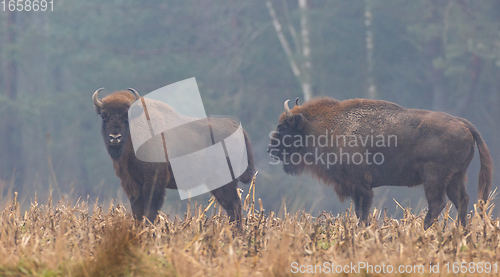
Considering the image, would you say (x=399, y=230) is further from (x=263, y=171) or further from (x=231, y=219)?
(x=263, y=171)

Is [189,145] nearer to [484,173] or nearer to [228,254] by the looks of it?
[228,254]

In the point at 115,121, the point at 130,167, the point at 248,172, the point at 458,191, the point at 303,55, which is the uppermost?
the point at 303,55

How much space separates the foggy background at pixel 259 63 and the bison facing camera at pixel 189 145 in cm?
1066

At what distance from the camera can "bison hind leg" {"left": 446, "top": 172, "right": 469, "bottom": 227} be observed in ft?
18.7

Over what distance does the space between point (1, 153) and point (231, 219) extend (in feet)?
66.4

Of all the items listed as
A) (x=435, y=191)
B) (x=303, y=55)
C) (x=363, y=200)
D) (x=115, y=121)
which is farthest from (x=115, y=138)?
(x=303, y=55)

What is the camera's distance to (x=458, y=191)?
5793mm

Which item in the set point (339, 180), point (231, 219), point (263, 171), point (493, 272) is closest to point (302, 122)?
point (339, 180)

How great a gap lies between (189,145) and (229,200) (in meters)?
0.84

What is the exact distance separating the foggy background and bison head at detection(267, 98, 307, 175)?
378 inches

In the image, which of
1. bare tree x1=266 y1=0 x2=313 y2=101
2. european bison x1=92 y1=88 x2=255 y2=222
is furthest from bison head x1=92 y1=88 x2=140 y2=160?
bare tree x1=266 y1=0 x2=313 y2=101

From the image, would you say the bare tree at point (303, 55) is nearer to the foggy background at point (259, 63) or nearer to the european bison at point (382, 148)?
the foggy background at point (259, 63)

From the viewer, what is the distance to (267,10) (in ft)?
67.2

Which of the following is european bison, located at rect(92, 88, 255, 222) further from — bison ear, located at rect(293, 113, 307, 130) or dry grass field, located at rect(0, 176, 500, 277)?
bison ear, located at rect(293, 113, 307, 130)
